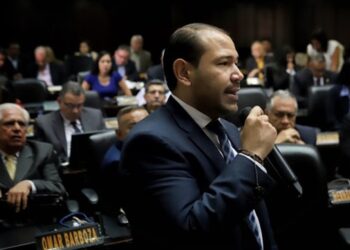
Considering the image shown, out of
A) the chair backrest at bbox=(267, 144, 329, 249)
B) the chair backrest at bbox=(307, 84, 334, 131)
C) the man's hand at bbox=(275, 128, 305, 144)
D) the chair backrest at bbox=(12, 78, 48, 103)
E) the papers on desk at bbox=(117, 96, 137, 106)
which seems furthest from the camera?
the chair backrest at bbox=(12, 78, 48, 103)

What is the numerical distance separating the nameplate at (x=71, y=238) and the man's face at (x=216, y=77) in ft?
3.44

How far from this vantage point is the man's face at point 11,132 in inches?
113

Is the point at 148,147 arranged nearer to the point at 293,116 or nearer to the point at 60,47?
the point at 293,116

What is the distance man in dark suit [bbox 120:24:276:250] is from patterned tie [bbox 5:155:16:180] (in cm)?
183

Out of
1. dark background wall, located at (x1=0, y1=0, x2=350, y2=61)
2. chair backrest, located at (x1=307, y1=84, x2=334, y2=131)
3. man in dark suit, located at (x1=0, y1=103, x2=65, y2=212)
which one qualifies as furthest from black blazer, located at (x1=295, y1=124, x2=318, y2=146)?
dark background wall, located at (x1=0, y1=0, x2=350, y2=61)

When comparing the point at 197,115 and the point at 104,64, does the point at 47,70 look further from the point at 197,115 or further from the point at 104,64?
the point at 197,115

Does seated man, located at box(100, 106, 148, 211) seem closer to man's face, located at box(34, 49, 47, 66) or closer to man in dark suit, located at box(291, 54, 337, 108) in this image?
man in dark suit, located at box(291, 54, 337, 108)

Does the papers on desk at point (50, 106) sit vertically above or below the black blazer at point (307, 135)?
below

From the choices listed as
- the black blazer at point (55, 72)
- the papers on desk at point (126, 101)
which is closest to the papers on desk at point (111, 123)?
the papers on desk at point (126, 101)

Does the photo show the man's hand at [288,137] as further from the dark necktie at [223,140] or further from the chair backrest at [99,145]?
the dark necktie at [223,140]

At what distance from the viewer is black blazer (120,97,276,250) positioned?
3.38 ft

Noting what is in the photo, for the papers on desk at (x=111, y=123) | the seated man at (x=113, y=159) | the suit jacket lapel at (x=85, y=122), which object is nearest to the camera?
the seated man at (x=113, y=159)

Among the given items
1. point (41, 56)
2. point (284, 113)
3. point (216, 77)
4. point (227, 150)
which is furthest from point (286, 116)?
point (41, 56)

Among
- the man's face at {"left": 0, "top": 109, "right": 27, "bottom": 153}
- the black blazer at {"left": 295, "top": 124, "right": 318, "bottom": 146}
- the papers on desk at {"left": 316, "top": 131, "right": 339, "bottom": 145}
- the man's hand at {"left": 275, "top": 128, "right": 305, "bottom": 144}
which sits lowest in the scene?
the papers on desk at {"left": 316, "top": 131, "right": 339, "bottom": 145}
